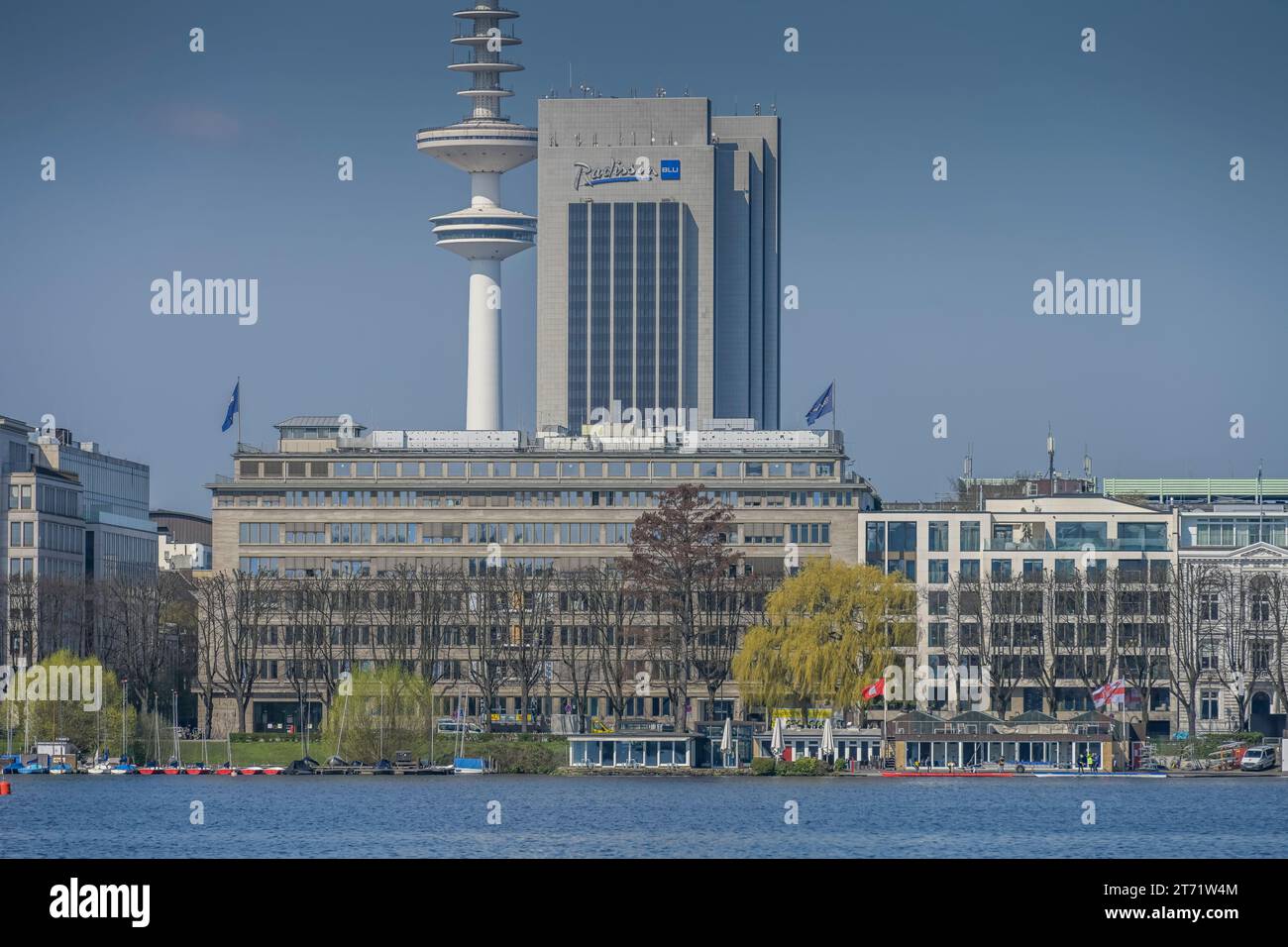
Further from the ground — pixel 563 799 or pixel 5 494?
pixel 5 494

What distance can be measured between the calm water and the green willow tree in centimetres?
1358

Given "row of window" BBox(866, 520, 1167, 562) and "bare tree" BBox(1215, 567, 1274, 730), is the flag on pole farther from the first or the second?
"row of window" BBox(866, 520, 1167, 562)

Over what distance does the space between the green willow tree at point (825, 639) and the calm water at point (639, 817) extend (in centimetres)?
1358

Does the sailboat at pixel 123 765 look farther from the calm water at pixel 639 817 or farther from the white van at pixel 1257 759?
the white van at pixel 1257 759

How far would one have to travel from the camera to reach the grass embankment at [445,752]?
13488 cm

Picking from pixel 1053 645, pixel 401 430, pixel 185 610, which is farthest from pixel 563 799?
pixel 401 430

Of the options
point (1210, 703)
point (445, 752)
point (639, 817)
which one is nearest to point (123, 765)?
point (445, 752)

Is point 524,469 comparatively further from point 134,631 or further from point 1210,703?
point 1210,703

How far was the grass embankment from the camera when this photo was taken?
5310 inches

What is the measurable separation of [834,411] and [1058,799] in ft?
217
